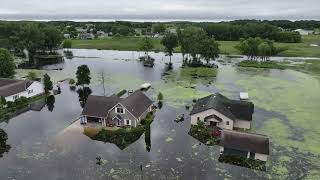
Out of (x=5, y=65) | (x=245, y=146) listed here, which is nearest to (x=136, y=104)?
(x=245, y=146)

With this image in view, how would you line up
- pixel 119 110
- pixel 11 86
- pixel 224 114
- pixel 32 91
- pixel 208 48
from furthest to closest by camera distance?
pixel 208 48 → pixel 32 91 → pixel 11 86 → pixel 119 110 → pixel 224 114

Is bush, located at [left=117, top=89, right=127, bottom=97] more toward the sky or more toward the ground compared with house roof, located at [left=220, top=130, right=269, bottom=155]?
more toward the sky

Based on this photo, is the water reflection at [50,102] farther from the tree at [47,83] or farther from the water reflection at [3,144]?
the water reflection at [3,144]

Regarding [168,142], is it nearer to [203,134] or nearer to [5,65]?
[203,134]

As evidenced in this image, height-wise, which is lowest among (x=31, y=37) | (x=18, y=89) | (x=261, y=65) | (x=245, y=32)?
(x=18, y=89)

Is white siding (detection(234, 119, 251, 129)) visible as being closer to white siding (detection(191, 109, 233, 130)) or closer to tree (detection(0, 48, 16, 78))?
white siding (detection(191, 109, 233, 130))

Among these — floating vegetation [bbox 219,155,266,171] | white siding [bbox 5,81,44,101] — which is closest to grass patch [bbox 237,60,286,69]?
white siding [bbox 5,81,44,101]
